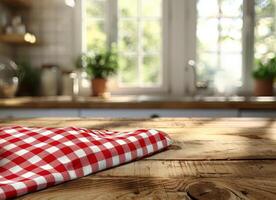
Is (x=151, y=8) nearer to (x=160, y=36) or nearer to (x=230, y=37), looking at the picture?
(x=160, y=36)

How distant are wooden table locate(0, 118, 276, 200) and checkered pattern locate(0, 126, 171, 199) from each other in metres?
0.02

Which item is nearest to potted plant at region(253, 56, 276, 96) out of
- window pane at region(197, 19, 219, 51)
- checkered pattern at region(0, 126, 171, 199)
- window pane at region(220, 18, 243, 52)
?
window pane at region(220, 18, 243, 52)

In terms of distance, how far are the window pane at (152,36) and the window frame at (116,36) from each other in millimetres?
46

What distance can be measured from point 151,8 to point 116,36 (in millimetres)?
382

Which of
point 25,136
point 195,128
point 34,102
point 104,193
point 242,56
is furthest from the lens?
point 242,56

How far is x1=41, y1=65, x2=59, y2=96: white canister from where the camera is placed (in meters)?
3.02

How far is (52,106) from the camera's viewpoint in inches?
97.5

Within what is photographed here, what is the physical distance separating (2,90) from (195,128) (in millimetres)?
2055

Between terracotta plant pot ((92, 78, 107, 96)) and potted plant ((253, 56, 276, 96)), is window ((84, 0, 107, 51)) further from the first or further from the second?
potted plant ((253, 56, 276, 96))

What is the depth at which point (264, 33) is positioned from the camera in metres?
3.15

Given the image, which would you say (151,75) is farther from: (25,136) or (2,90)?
(25,136)

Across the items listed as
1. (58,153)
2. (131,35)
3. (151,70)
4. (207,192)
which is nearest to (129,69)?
(151,70)

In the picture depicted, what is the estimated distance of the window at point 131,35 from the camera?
318cm

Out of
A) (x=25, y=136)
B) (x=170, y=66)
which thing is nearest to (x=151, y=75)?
(x=170, y=66)
